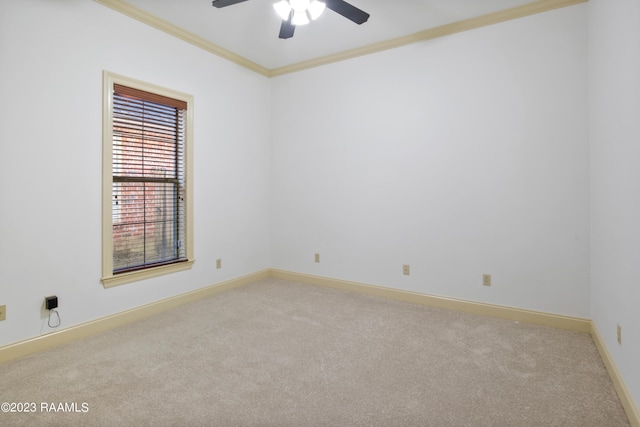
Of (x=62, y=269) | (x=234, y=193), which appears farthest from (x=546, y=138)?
(x=62, y=269)

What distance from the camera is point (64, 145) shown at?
263 centimetres

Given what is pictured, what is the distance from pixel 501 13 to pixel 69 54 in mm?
3714

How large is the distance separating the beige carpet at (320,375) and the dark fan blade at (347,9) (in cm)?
253

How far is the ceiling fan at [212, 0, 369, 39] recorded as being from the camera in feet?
7.98

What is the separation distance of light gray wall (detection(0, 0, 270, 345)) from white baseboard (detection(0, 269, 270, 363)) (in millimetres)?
52

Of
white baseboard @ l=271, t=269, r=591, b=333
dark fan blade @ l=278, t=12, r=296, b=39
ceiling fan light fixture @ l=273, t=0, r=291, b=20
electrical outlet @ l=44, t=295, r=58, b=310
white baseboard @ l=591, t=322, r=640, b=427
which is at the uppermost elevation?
ceiling fan light fixture @ l=273, t=0, r=291, b=20

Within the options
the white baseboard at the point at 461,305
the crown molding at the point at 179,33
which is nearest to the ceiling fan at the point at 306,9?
the crown molding at the point at 179,33

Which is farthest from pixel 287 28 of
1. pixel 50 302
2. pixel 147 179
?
pixel 50 302

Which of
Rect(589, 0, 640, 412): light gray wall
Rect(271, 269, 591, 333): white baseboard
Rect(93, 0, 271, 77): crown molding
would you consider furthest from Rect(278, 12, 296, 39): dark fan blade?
Rect(271, 269, 591, 333): white baseboard

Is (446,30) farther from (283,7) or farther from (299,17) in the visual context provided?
(283,7)

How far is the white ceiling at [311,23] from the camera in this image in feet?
9.73

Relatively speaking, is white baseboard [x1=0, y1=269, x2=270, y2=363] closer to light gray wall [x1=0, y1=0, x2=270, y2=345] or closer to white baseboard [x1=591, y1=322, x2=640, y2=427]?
light gray wall [x1=0, y1=0, x2=270, y2=345]

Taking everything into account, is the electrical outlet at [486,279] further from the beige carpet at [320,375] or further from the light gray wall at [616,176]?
the light gray wall at [616,176]

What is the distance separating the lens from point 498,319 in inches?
123
